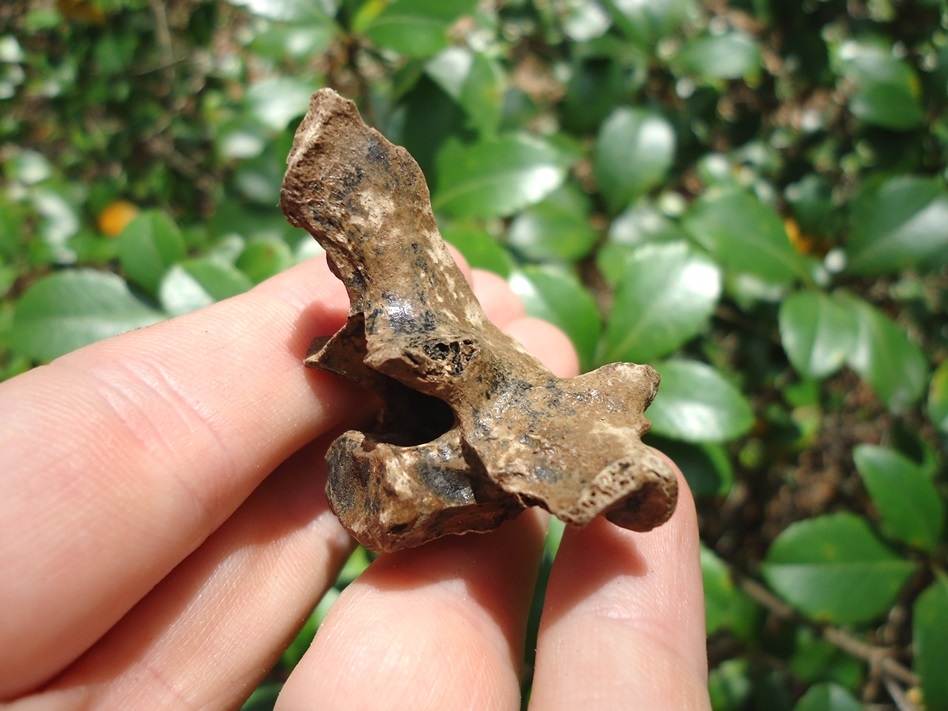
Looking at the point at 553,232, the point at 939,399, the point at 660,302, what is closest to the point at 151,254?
the point at 553,232

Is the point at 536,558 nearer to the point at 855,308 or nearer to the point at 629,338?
the point at 629,338

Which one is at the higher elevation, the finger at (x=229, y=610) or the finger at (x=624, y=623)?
the finger at (x=229, y=610)

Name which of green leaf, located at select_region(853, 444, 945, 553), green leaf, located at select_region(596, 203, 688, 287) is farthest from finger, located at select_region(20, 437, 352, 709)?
green leaf, located at select_region(853, 444, 945, 553)

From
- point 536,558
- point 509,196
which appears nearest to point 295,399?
point 536,558

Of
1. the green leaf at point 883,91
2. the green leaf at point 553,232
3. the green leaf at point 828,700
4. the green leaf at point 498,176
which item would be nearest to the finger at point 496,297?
the green leaf at point 498,176

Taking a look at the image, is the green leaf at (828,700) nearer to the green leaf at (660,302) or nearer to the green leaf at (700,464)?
the green leaf at (700,464)
